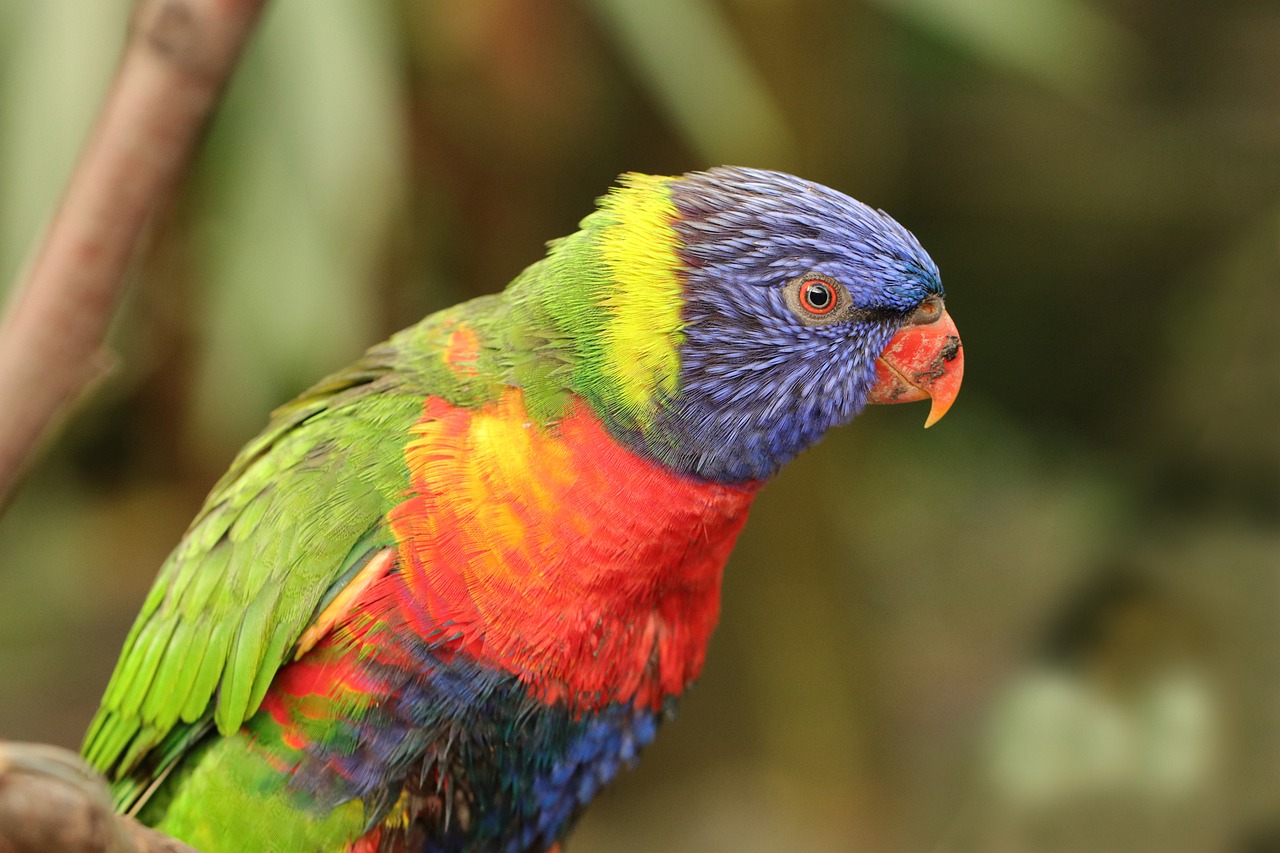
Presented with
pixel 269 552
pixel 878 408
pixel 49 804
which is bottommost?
pixel 269 552

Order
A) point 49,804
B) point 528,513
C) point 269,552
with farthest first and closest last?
point 269,552 → point 528,513 → point 49,804

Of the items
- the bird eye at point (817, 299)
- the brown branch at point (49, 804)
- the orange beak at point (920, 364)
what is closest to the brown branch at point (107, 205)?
the brown branch at point (49, 804)

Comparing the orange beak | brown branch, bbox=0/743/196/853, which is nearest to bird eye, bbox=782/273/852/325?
the orange beak

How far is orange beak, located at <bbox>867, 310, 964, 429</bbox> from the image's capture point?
1727 mm

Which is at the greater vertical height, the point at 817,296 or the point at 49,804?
the point at 817,296

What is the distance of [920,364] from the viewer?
1.74 m

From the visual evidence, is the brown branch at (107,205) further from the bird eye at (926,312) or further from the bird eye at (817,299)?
the bird eye at (926,312)

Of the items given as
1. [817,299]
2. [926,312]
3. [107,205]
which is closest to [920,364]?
[926,312]

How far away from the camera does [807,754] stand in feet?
13.5

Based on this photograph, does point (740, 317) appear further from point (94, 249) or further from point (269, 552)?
point (94, 249)

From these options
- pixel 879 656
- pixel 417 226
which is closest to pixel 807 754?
pixel 879 656

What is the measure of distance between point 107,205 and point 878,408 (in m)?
4.42

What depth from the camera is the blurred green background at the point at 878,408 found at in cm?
277

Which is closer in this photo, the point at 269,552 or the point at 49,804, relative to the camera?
the point at 49,804
